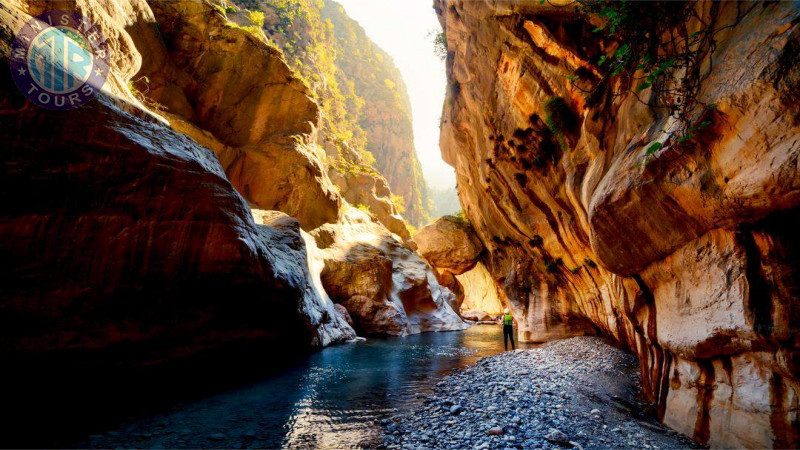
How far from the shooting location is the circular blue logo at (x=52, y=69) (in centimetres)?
526

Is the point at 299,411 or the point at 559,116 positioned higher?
the point at 559,116

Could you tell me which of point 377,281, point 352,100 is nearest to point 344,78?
point 352,100

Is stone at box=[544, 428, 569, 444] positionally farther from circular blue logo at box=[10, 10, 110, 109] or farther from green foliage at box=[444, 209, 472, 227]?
green foliage at box=[444, 209, 472, 227]

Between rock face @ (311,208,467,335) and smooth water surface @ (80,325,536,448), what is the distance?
930 centimetres

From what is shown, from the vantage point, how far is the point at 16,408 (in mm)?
5410

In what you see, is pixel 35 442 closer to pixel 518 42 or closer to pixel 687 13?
pixel 687 13

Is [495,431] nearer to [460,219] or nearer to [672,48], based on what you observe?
[672,48]

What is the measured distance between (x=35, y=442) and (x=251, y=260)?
16.1 ft

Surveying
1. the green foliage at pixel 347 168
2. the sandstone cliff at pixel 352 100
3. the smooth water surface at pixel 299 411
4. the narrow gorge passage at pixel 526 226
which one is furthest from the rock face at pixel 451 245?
the smooth water surface at pixel 299 411

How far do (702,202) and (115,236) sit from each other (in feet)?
31.9

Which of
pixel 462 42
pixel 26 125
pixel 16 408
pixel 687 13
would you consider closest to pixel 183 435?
pixel 16 408

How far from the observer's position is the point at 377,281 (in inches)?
843

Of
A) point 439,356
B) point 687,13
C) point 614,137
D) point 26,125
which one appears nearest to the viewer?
point 687,13

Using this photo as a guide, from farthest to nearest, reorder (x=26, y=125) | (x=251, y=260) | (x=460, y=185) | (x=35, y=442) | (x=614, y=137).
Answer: (x=460, y=185), (x=251, y=260), (x=614, y=137), (x=26, y=125), (x=35, y=442)
